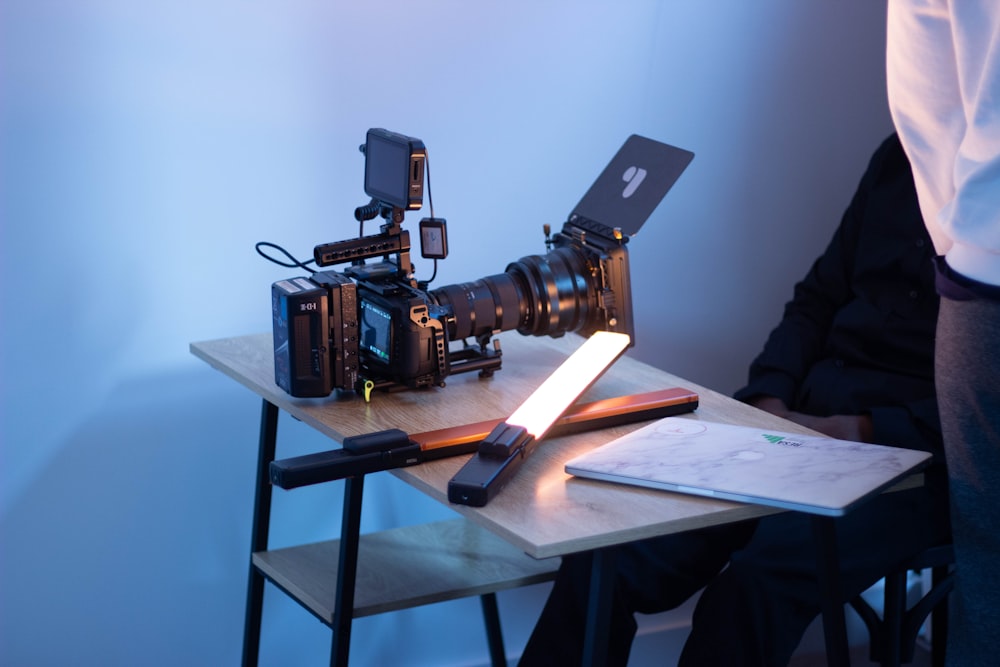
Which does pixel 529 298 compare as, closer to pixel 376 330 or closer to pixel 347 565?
pixel 376 330

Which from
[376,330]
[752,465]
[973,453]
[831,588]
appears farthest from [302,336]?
[973,453]

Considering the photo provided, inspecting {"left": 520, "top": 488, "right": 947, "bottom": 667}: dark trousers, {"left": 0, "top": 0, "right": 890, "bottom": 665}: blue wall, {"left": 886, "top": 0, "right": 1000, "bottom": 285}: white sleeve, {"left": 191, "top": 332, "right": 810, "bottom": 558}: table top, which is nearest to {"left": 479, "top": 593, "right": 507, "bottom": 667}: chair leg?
{"left": 0, "top": 0, "right": 890, "bottom": 665}: blue wall

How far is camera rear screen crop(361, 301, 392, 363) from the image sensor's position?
1.82 metres

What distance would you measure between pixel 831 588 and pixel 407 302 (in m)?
0.71

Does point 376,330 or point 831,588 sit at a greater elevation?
point 376,330

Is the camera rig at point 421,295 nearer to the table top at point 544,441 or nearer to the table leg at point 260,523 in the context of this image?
the table top at point 544,441

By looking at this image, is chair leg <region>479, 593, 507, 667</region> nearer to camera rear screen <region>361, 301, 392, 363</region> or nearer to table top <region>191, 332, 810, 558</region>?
table top <region>191, 332, 810, 558</region>

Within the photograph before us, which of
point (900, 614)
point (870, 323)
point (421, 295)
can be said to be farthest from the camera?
point (870, 323)

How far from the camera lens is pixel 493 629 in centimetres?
235

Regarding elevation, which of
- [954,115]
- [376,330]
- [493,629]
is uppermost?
[954,115]

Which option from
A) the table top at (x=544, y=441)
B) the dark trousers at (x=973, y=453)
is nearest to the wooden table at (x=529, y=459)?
the table top at (x=544, y=441)

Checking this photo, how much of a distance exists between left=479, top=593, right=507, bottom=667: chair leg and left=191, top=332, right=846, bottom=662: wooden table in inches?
16.8

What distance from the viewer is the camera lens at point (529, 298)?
1902mm

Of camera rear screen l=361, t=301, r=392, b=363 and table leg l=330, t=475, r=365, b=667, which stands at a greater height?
camera rear screen l=361, t=301, r=392, b=363
